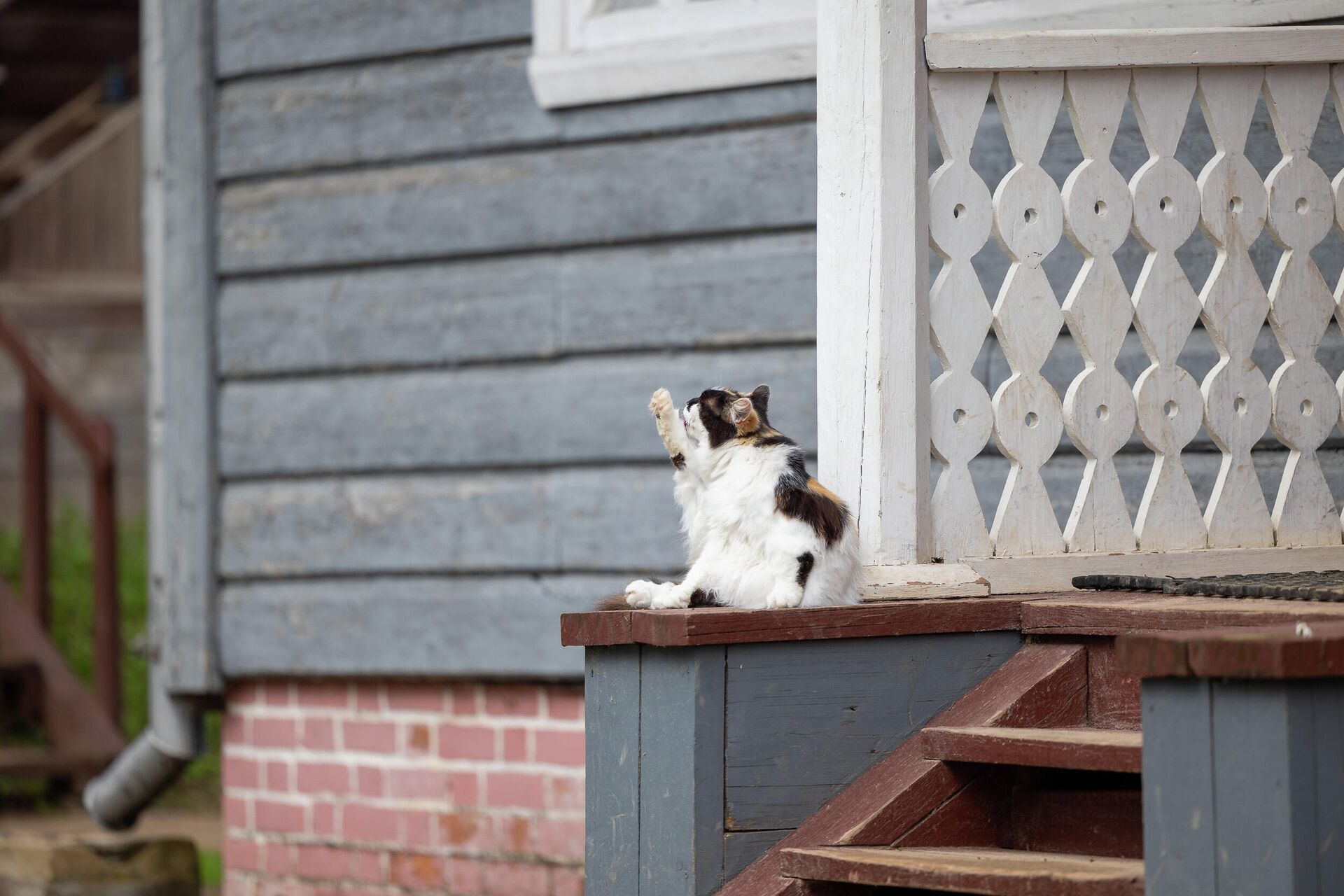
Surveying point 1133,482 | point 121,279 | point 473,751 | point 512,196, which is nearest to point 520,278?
point 512,196

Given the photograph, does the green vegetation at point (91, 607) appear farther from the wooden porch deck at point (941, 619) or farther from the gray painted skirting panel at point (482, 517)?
the wooden porch deck at point (941, 619)

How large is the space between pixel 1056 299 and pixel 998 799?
94cm

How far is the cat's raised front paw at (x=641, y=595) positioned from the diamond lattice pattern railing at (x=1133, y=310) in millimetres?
572

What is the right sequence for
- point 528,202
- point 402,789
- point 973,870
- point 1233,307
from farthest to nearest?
point 402,789 < point 528,202 < point 1233,307 < point 973,870

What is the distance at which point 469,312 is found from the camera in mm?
4375

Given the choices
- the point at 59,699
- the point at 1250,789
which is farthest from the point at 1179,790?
the point at 59,699

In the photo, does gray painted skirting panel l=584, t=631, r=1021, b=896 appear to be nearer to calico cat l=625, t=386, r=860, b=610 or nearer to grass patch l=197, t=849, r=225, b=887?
calico cat l=625, t=386, r=860, b=610

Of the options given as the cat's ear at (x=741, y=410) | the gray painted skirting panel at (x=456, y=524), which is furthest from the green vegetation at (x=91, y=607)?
the cat's ear at (x=741, y=410)

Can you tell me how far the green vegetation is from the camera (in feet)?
26.3

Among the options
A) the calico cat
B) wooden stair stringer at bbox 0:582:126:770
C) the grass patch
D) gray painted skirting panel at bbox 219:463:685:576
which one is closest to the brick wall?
gray painted skirting panel at bbox 219:463:685:576

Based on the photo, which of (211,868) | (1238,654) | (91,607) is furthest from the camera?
(91,607)

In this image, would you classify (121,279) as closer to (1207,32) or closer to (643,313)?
(643,313)

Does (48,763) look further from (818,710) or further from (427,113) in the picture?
(818,710)

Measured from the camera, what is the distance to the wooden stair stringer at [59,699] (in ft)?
22.1
